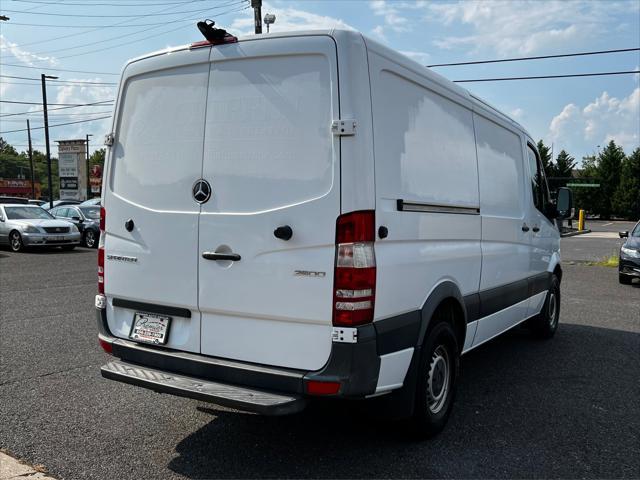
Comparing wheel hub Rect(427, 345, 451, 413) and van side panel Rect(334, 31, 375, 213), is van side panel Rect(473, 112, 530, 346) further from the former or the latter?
van side panel Rect(334, 31, 375, 213)

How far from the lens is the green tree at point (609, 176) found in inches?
2645

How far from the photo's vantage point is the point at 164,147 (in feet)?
12.7

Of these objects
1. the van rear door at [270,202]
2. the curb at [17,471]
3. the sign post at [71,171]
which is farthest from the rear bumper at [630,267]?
the sign post at [71,171]

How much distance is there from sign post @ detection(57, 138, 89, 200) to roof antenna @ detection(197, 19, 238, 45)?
43065 mm

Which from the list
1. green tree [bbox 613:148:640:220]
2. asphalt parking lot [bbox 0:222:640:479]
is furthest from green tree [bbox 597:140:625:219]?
asphalt parking lot [bbox 0:222:640:479]

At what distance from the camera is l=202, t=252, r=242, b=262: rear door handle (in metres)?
3.51

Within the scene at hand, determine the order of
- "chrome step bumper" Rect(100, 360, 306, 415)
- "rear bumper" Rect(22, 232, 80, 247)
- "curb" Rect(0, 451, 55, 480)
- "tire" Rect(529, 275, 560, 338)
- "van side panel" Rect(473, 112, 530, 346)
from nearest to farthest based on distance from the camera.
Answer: "chrome step bumper" Rect(100, 360, 306, 415) < "curb" Rect(0, 451, 55, 480) < "van side panel" Rect(473, 112, 530, 346) < "tire" Rect(529, 275, 560, 338) < "rear bumper" Rect(22, 232, 80, 247)

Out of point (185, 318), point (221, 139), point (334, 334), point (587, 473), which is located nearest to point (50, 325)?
point (185, 318)

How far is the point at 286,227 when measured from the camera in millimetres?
3334

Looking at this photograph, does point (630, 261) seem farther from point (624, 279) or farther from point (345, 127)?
point (345, 127)

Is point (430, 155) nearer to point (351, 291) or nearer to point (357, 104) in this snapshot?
point (357, 104)

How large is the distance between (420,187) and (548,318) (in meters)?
4.09

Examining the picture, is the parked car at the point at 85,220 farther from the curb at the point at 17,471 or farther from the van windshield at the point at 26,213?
the curb at the point at 17,471

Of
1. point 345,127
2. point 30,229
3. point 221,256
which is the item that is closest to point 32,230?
point 30,229
